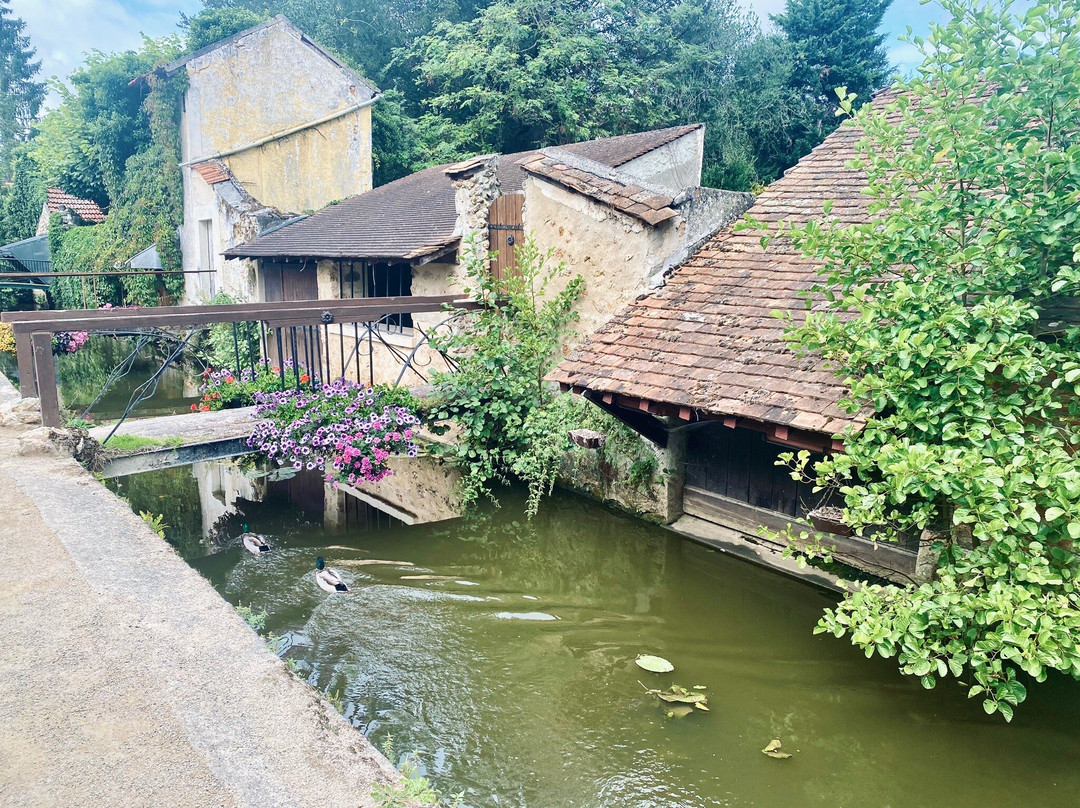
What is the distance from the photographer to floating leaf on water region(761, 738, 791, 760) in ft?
13.8

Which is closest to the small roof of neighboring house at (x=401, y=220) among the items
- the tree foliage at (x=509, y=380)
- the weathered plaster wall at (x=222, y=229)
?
the weathered plaster wall at (x=222, y=229)

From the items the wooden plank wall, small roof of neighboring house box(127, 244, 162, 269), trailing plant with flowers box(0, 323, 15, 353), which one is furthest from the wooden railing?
trailing plant with flowers box(0, 323, 15, 353)

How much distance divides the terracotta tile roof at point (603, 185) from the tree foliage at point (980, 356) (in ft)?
9.66

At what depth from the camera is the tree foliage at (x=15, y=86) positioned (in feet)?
132

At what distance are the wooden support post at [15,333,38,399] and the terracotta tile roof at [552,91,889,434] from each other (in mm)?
4652

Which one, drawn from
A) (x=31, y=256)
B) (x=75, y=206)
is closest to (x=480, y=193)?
(x=75, y=206)

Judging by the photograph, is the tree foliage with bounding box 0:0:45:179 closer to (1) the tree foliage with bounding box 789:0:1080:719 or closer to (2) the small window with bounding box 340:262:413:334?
(2) the small window with bounding box 340:262:413:334

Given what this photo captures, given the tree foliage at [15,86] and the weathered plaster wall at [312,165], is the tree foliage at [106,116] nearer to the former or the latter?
the weathered plaster wall at [312,165]

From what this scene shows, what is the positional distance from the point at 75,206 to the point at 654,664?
24.7 m

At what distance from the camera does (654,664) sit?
503 cm

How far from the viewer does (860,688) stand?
4.84 m

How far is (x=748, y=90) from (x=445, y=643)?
21778mm

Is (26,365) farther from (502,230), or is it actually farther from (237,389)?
(502,230)

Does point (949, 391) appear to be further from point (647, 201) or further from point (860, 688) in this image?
point (647, 201)
